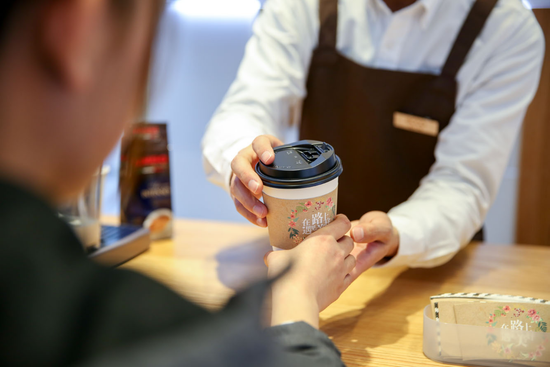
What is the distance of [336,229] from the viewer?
833 millimetres

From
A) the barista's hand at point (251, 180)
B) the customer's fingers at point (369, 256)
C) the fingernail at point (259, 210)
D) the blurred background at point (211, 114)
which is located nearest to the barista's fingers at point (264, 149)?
the barista's hand at point (251, 180)

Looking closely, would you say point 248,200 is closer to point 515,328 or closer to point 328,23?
point 515,328

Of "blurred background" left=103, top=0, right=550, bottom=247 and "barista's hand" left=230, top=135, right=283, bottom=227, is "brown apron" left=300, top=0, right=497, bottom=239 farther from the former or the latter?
"blurred background" left=103, top=0, right=550, bottom=247

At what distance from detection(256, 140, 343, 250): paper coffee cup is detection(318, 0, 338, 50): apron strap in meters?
0.72


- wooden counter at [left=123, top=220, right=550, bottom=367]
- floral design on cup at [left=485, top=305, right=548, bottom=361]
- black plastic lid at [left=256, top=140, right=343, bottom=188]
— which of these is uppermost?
black plastic lid at [left=256, top=140, right=343, bottom=188]

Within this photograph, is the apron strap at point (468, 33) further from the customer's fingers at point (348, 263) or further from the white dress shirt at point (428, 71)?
the customer's fingers at point (348, 263)

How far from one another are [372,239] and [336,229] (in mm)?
182

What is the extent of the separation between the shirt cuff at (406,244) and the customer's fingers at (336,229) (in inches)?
10.0

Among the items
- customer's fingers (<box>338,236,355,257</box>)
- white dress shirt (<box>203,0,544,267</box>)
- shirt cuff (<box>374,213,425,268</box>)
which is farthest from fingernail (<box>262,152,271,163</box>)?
shirt cuff (<box>374,213,425,268</box>)

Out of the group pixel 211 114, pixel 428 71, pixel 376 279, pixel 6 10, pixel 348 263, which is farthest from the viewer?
pixel 211 114

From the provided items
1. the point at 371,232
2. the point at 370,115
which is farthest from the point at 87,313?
the point at 370,115

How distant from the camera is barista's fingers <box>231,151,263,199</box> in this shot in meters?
0.84

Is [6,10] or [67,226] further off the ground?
[6,10]

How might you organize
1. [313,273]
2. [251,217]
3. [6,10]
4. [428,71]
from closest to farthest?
[6,10]
[313,273]
[251,217]
[428,71]
